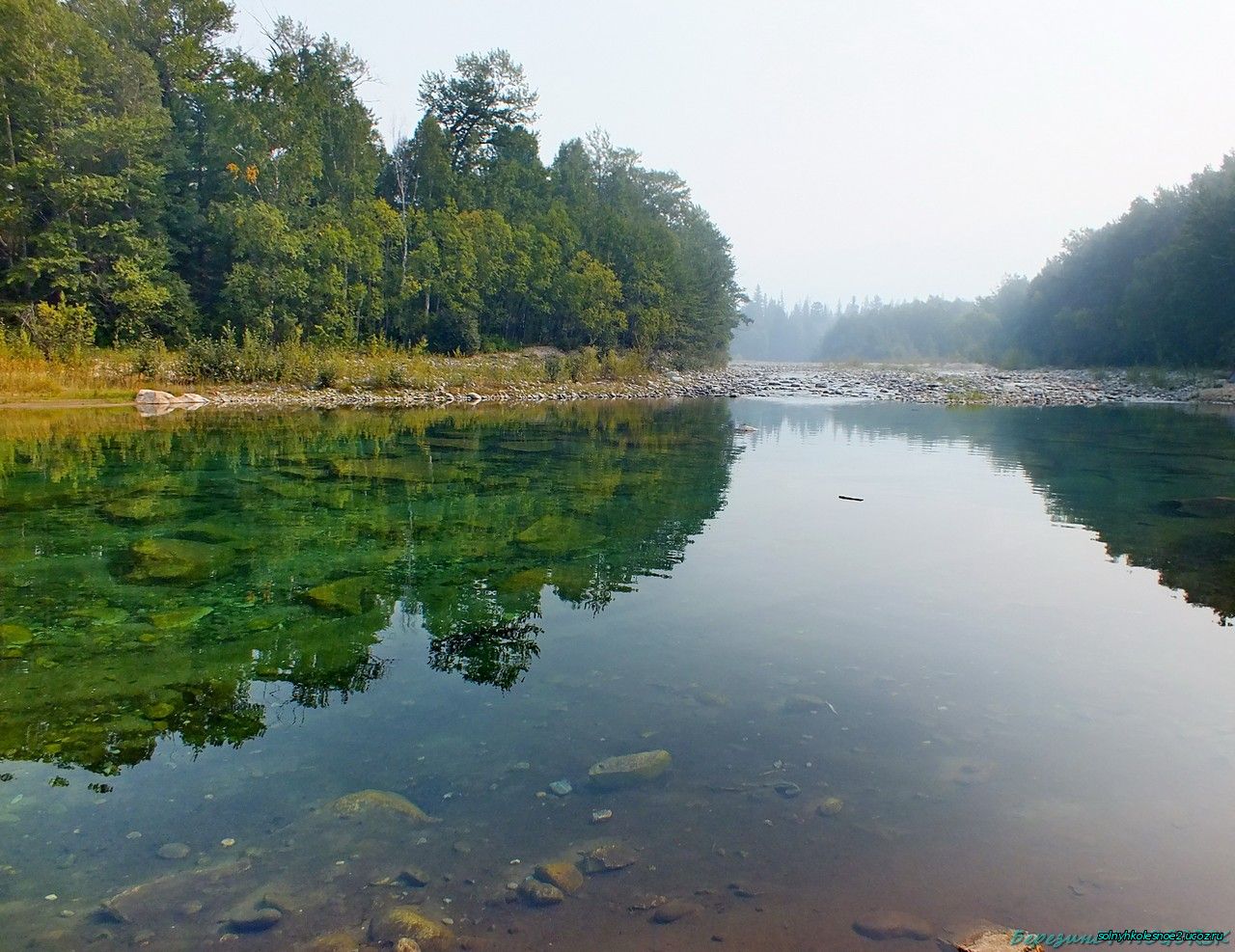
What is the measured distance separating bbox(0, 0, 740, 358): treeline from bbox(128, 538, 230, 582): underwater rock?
76.4 ft

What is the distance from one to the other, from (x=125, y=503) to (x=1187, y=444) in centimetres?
2220

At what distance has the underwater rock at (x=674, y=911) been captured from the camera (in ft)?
9.82

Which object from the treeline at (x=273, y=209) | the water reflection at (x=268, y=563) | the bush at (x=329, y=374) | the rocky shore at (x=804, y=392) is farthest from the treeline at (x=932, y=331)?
the water reflection at (x=268, y=563)

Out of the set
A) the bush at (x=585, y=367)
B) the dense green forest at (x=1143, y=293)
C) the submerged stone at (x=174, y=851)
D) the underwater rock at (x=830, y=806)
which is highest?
the dense green forest at (x=1143, y=293)

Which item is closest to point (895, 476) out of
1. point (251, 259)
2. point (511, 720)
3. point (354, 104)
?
point (511, 720)

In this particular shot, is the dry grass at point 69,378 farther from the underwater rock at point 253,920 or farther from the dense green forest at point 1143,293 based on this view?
the dense green forest at point 1143,293

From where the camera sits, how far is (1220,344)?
47.5 m

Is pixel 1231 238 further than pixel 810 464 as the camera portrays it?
Yes

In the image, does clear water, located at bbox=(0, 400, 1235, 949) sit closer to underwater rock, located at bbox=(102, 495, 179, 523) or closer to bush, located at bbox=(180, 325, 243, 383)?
underwater rock, located at bbox=(102, 495, 179, 523)

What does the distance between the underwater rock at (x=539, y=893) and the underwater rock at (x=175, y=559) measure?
5453 mm

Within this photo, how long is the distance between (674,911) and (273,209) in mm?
38489

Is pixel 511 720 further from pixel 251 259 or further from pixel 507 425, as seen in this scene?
pixel 251 259

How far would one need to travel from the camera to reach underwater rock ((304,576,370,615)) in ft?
21.9

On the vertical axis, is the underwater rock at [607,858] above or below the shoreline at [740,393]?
below
